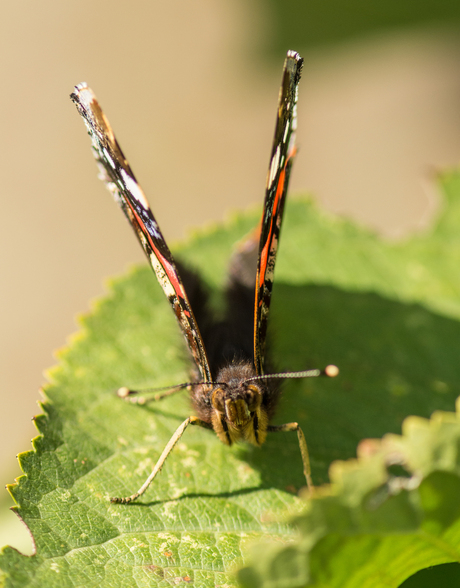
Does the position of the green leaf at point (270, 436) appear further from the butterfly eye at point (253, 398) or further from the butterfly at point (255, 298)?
the butterfly eye at point (253, 398)

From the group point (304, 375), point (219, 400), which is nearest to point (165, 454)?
point (219, 400)

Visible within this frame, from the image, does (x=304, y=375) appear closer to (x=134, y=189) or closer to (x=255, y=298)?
(x=255, y=298)

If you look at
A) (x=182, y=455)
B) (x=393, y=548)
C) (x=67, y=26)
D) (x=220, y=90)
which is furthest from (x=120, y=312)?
(x=67, y=26)

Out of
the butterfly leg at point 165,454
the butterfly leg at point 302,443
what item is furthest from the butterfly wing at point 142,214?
the butterfly leg at point 302,443

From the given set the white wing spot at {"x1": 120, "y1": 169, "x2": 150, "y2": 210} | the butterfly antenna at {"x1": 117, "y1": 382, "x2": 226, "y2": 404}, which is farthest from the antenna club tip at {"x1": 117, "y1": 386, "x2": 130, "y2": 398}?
the white wing spot at {"x1": 120, "y1": 169, "x2": 150, "y2": 210}

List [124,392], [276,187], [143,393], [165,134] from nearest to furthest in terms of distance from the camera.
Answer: [276,187], [124,392], [143,393], [165,134]

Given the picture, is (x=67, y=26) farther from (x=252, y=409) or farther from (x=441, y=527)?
(x=441, y=527)
